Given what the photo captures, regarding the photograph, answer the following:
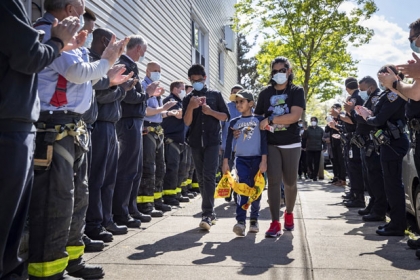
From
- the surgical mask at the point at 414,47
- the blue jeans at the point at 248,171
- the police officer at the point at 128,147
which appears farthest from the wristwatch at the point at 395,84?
the police officer at the point at 128,147

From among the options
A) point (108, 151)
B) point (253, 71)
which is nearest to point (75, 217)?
point (108, 151)

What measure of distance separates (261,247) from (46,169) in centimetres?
266

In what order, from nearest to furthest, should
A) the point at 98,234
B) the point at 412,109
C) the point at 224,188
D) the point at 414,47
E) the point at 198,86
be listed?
1. the point at 412,109
2. the point at 414,47
3. the point at 98,234
4. the point at 224,188
5. the point at 198,86

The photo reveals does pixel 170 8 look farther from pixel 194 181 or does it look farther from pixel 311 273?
pixel 311 273

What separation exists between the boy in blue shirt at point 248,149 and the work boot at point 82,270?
7.98 ft

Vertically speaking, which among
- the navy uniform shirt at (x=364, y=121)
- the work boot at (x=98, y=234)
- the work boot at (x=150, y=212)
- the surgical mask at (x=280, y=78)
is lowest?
the work boot at (x=98, y=234)

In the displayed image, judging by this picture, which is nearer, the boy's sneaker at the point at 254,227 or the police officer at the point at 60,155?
the police officer at the point at 60,155

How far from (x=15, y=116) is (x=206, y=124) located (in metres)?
4.05

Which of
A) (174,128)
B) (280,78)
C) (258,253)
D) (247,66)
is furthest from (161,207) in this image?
(247,66)

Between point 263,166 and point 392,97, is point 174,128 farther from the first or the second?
point 392,97

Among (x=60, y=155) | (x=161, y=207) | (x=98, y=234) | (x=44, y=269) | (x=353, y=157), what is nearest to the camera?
(x=44, y=269)

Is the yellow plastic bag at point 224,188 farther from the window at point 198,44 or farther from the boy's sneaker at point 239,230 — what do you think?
the window at point 198,44

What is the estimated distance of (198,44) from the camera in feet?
60.1

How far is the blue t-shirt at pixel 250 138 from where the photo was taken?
6.18 m
